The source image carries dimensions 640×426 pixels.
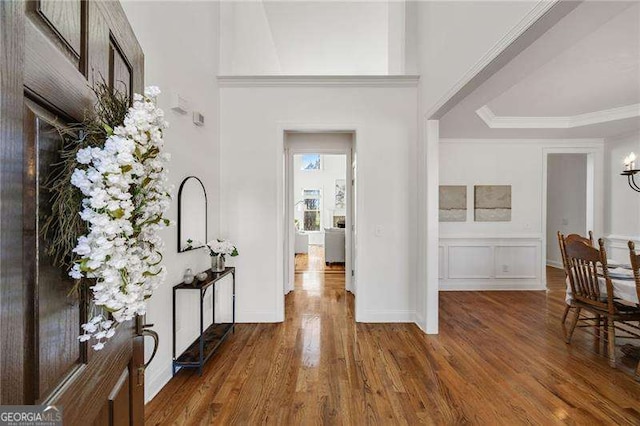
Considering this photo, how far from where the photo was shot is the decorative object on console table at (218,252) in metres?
2.81

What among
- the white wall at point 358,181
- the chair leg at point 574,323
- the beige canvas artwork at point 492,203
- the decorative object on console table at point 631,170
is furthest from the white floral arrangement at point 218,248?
the decorative object on console table at point 631,170

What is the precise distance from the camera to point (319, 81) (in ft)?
11.1

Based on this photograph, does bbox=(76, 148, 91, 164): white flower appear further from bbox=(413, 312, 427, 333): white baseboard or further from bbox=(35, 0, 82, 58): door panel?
bbox=(413, 312, 427, 333): white baseboard

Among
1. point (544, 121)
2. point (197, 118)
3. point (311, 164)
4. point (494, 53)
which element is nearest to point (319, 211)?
point (311, 164)

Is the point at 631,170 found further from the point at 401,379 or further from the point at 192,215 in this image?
the point at 192,215

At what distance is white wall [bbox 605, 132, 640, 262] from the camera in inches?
174

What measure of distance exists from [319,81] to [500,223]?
387 centimetres

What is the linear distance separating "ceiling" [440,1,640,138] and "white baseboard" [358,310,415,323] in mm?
2533

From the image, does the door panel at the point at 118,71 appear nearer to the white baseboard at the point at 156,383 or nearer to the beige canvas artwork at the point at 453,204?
the white baseboard at the point at 156,383

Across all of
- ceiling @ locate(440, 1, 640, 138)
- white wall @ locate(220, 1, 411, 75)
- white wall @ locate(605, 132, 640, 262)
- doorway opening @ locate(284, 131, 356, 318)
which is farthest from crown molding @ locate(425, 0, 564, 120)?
white wall @ locate(605, 132, 640, 262)

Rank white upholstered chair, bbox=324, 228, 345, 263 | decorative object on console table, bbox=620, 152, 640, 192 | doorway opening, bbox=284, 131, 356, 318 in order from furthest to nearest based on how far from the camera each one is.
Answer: white upholstered chair, bbox=324, 228, 345, 263, doorway opening, bbox=284, 131, 356, 318, decorative object on console table, bbox=620, 152, 640, 192

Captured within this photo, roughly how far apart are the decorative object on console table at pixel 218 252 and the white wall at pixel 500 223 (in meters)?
3.54

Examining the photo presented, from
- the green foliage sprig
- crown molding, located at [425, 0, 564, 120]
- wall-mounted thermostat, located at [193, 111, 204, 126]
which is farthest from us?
wall-mounted thermostat, located at [193, 111, 204, 126]

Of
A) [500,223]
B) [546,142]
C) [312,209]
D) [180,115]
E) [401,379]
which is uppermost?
[546,142]
